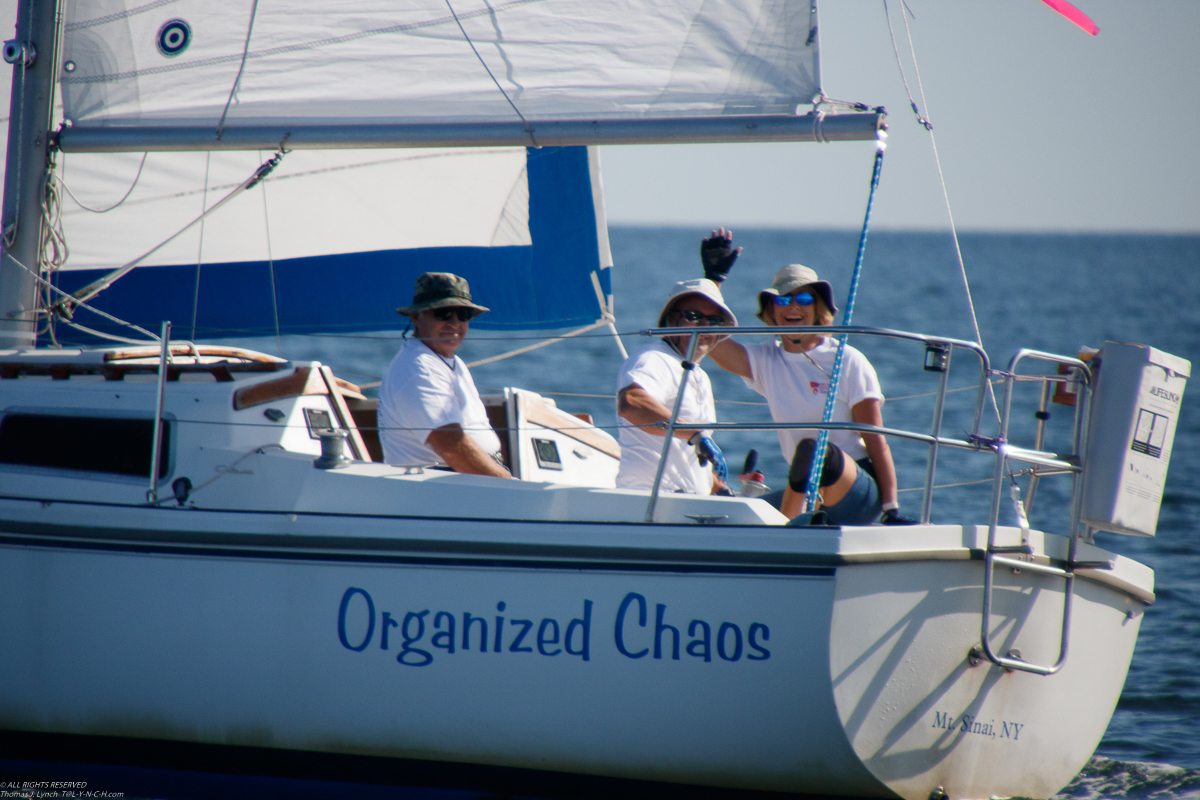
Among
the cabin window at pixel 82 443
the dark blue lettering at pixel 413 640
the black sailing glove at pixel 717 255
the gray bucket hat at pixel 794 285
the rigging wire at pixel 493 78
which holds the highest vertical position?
the rigging wire at pixel 493 78

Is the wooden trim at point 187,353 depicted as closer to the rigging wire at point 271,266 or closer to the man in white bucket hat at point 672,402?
the rigging wire at point 271,266

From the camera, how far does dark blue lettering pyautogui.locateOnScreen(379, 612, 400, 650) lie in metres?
3.94

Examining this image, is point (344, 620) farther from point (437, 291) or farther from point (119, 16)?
point (119, 16)

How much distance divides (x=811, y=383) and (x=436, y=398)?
1411mm

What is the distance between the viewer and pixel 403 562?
392 centimetres

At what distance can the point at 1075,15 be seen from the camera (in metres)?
4.61

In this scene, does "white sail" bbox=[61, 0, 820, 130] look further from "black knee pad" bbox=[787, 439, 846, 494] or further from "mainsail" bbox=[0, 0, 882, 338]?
"black knee pad" bbox=[787, 439, 846, 494]

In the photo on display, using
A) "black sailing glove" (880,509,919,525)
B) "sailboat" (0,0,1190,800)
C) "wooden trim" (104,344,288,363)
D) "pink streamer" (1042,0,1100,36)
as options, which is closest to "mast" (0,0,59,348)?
"sailboat" (0,0,1190,800)

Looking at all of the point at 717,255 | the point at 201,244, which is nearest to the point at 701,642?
the point at 717,255

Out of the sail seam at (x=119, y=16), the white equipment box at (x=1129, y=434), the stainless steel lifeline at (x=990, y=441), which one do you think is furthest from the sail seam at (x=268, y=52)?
the white equipment box at (x=1129, y=434)

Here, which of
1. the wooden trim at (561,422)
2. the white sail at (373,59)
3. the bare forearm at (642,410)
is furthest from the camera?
the wooden trim at (561,422)

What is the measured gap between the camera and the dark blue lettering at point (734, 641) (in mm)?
3676

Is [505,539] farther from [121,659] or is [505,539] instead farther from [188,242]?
[188,242]

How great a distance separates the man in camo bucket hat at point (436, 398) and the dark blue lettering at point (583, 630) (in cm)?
68
